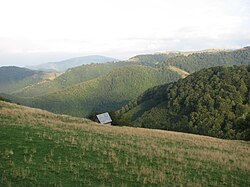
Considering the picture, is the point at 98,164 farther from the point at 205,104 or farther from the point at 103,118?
the point at 205,104

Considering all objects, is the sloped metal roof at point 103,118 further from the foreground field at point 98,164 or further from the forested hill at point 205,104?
the forested hill at point 205,104

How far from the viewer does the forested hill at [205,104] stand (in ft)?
416

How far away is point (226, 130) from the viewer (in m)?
121

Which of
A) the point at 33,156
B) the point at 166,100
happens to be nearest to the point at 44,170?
the point at 33,156

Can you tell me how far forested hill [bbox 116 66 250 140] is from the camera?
12675 cm

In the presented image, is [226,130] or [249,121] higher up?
[249,121]

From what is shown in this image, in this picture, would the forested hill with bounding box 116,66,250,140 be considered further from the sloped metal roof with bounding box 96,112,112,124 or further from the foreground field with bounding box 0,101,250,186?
the foreground field with bounding box 0,101,250,186

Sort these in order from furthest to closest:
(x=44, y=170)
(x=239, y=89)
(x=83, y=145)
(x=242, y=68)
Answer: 1. (x=242, y=68)
2. (x=239, y=89)
3. (x=83, y=145)
4. (x=44, y=170)

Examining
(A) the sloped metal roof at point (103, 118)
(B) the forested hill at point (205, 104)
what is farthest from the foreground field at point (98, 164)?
(B) the forested hill at point (205, 104)

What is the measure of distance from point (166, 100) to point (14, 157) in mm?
170634

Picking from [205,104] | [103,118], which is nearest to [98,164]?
[103,118]

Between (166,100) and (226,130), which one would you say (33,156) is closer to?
(226,130)

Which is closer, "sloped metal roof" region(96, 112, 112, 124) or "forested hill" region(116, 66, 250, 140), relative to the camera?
"sloped metal roof" region(96, 112, 112, 124)

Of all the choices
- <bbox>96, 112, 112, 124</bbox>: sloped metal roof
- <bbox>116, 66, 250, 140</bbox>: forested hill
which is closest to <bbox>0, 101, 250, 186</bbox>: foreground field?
<bbox>96, 112, 112, 124</bbox>: sloped metal roof
